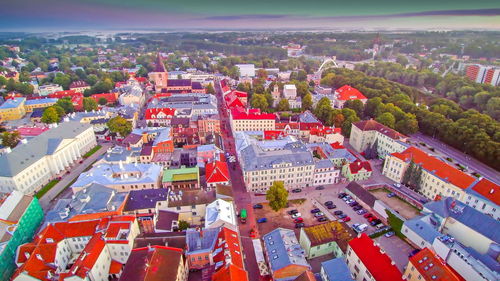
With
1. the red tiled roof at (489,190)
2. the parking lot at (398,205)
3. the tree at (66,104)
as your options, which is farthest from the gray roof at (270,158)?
the tree at (66,104)

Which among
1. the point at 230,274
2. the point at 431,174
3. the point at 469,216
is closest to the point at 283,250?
the point at 230,274

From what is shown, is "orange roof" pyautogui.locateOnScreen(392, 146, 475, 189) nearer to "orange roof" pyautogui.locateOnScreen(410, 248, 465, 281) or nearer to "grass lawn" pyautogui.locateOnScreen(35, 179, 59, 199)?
"orange roof" pyautogui.locateOnScreen(410, 248, 465, 281)

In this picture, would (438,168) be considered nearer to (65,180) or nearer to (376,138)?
(376,138)

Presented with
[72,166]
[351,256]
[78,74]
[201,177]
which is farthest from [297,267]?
[78,74]

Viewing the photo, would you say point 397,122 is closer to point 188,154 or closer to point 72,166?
point 188,154

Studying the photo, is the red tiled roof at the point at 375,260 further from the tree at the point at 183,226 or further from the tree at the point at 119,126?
the tree at the point at 119,126

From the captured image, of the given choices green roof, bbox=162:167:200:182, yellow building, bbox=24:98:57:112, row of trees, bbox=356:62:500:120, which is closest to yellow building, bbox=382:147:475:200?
green roof, bbox=162:167:200:182
